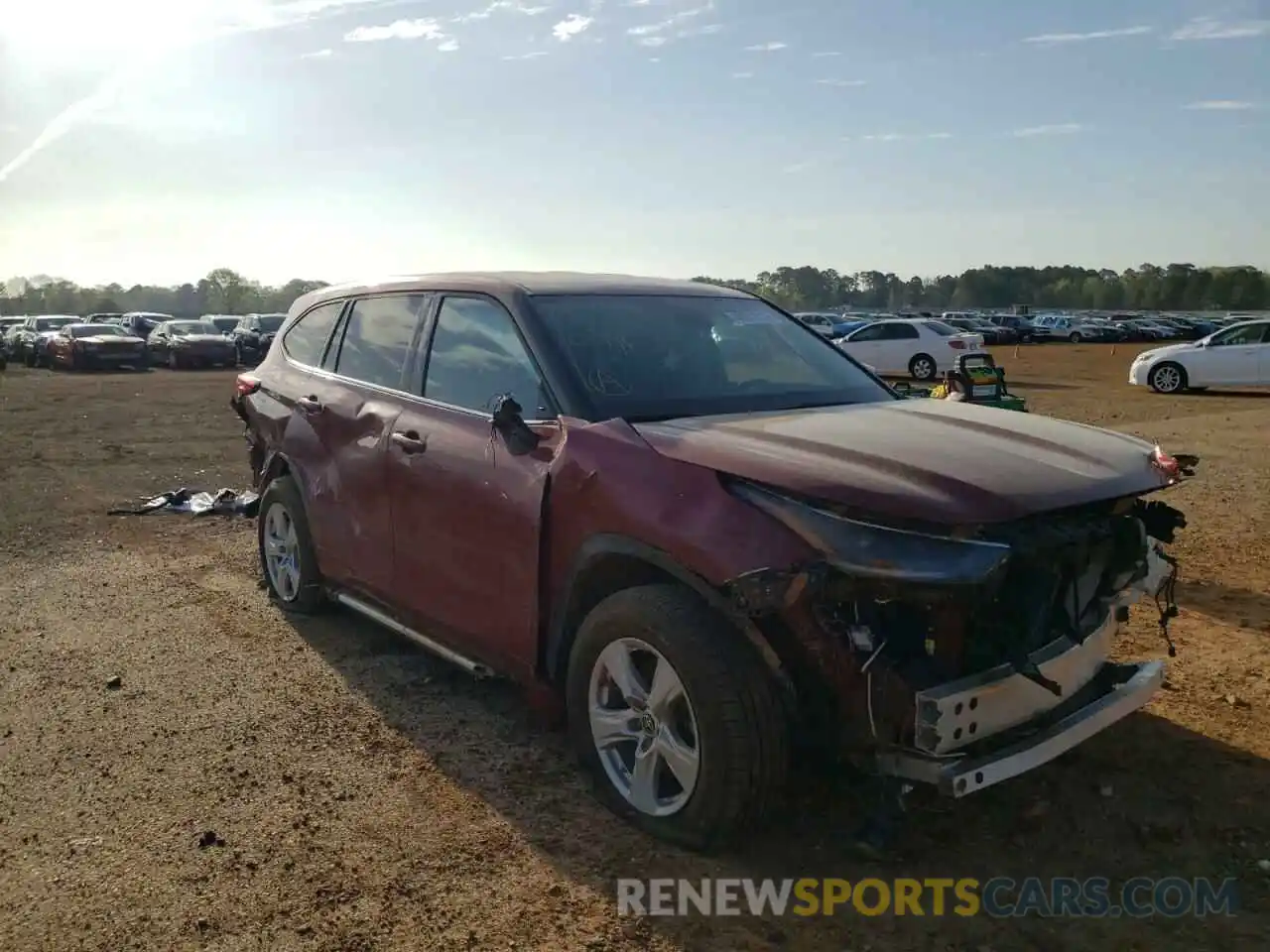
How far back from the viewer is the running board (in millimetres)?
4195

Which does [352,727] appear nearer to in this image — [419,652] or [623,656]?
[419,652]

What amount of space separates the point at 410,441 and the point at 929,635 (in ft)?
7.67

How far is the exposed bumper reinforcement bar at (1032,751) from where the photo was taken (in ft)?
9.68

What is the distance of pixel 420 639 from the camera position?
4551 mm

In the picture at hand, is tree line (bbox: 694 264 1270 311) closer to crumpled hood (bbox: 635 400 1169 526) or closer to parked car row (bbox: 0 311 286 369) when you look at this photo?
parked car row (bbox: 0 311 286 369)

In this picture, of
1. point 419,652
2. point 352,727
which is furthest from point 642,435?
point 419,652

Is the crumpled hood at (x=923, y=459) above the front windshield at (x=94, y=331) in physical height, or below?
below

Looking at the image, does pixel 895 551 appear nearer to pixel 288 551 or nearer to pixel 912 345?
pixel 288 551

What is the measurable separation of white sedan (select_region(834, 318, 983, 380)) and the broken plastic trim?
83.1 ft

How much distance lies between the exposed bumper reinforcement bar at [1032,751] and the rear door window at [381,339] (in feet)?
9.10

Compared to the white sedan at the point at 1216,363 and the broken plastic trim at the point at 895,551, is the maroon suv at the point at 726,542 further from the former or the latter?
the white sedan at the point at 1216,363

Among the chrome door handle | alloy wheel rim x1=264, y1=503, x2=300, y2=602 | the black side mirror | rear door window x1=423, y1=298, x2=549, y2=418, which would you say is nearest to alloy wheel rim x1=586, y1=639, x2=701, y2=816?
the black side mirror

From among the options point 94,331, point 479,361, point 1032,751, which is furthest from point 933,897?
point 94,331

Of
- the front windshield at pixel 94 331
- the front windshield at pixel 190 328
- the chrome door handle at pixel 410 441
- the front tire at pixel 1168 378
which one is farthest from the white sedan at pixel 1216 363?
the front windshield at pixel 94 331
